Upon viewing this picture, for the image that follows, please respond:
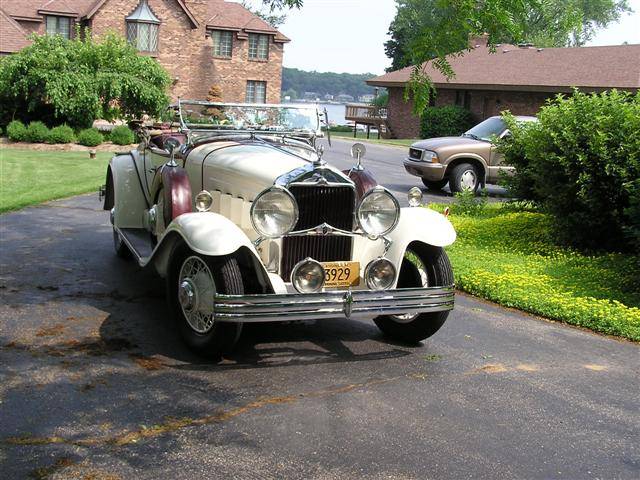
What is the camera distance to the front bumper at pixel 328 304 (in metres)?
5.31

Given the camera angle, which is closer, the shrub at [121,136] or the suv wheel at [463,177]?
the suv wheel at [463,177]

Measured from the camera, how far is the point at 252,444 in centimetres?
435

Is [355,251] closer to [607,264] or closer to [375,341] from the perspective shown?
Answer: [375,341]

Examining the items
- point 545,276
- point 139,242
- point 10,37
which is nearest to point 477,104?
point 10,37

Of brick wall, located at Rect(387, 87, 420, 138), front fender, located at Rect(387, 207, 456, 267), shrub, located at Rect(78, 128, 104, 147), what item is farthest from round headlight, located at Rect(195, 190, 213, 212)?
brick wall, located at Rect(387, 87, 420, 138)

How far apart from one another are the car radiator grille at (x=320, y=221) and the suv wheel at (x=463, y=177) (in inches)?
445

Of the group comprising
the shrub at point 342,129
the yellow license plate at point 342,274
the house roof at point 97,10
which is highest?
the house roof at point 97,10

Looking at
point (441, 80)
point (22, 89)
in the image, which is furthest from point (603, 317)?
point (441, 80)

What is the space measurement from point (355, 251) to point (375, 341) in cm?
82

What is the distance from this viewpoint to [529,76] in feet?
110

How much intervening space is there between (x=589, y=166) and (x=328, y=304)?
5.55m

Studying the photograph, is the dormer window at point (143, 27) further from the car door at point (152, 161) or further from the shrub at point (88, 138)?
the car door at point (152, 161)

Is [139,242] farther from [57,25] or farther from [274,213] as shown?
[57,25]

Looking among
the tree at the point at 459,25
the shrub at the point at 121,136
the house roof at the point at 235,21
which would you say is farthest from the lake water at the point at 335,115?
the shrub at the point at 121,136
